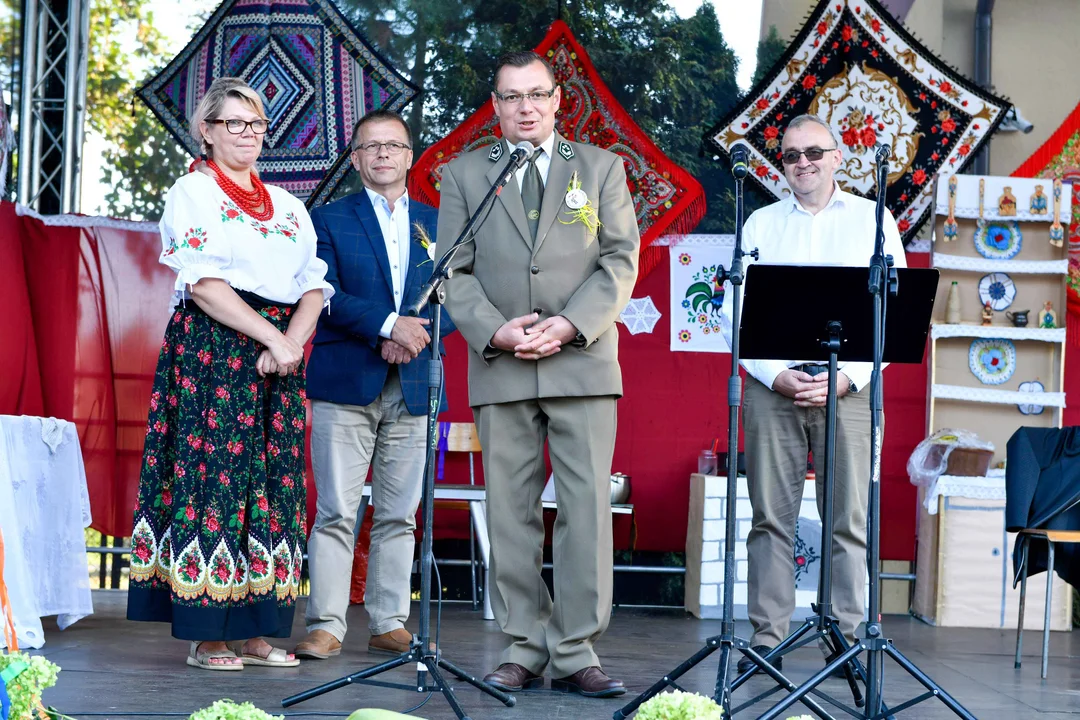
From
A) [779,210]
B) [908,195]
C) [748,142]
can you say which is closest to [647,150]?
[748,142]

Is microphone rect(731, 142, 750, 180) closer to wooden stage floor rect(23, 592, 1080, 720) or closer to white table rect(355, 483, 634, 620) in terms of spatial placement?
wooden stage floor rect(23, 592, 1080, 720)

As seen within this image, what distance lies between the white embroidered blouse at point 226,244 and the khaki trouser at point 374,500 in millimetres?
519

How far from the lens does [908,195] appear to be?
5586mm

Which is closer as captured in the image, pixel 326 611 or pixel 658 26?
pixel 326 611

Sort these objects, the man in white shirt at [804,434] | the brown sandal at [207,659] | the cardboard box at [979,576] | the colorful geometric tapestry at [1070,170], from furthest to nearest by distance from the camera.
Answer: the colorful geometric tapestry at [1070,170], the cardboard box at [979,576], the man in white shirt at [804,434], the brown sandal at [207,659]

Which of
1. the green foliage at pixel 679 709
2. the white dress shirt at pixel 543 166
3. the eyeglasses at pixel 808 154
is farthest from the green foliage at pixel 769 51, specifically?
the green foliage at pixel 679 709

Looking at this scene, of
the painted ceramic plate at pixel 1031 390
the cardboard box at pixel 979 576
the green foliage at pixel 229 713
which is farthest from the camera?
the painted ceramic plate at pixel 1031 390

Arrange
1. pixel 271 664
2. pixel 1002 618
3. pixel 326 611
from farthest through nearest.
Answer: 1. pixel 1002 618
2. pixel 326 611
3. pixel 271 664

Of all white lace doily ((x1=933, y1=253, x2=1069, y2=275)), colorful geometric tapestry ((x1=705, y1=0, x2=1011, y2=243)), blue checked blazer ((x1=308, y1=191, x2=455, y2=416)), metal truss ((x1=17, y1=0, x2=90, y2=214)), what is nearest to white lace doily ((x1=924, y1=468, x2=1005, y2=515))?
white lace doily ((x1=933, y1=253, x2=1069, y2=275))

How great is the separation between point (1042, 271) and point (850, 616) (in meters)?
2.47

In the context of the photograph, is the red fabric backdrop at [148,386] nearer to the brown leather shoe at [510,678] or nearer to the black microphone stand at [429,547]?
the brown leather shoe at [510,678]

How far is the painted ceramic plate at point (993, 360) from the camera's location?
5500mm

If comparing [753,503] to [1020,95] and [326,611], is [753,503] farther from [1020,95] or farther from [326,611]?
[1020,95]

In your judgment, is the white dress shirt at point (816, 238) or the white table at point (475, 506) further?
the white table at point (475, 506)
